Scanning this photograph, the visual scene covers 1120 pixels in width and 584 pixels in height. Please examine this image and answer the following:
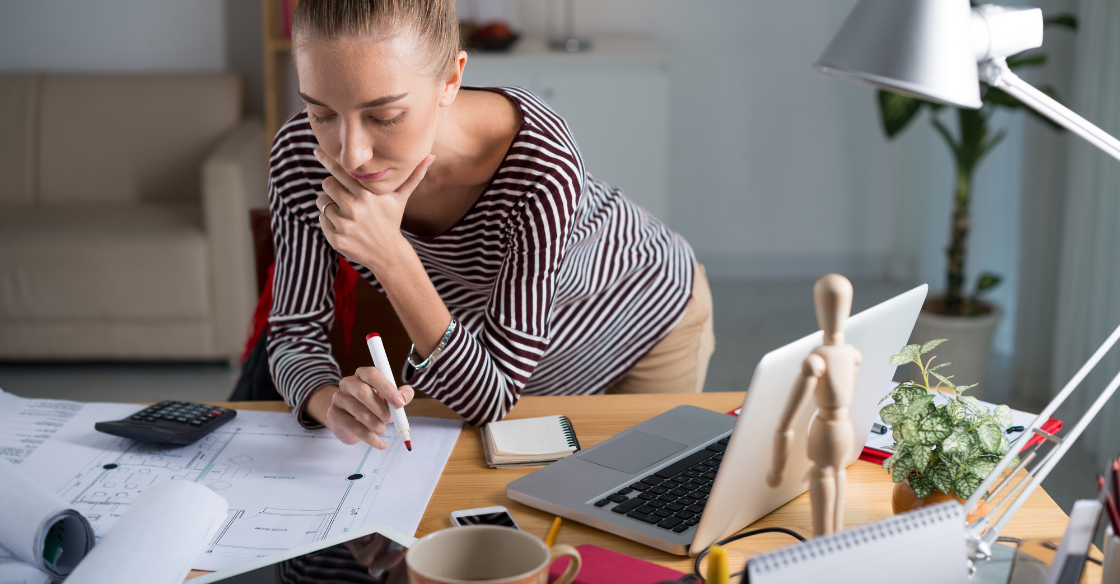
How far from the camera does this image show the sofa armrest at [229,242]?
276cm

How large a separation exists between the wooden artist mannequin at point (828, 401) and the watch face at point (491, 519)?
0.90 feet

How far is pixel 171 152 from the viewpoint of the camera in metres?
3.33

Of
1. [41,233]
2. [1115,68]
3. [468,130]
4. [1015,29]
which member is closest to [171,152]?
[41,233]

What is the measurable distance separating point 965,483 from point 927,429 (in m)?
0.05

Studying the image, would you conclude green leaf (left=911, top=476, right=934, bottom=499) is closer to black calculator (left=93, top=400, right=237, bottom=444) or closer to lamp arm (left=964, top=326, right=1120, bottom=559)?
lamp arm (left=964, top=326, right=1120, bottom=559)

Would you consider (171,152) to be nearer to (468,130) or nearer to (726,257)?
(726,257)

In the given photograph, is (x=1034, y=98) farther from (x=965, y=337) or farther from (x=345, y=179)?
(x=965, y=337)

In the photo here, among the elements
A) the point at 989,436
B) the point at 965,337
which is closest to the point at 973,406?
the point at 989,436

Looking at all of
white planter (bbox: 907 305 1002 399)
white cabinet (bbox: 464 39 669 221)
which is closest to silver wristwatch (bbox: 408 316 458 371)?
white planter (bbox: 907 305 1002 399)

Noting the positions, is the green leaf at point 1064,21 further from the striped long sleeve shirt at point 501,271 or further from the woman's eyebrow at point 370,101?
the woman's eyebrow at point 370,101

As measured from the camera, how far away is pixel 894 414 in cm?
70

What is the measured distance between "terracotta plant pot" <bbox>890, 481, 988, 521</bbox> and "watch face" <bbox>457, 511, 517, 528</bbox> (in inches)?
12.6

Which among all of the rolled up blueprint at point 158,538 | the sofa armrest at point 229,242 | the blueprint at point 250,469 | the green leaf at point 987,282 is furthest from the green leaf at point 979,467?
the sofa armrest at point 229,242

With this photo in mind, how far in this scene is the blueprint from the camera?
0.76 metres
